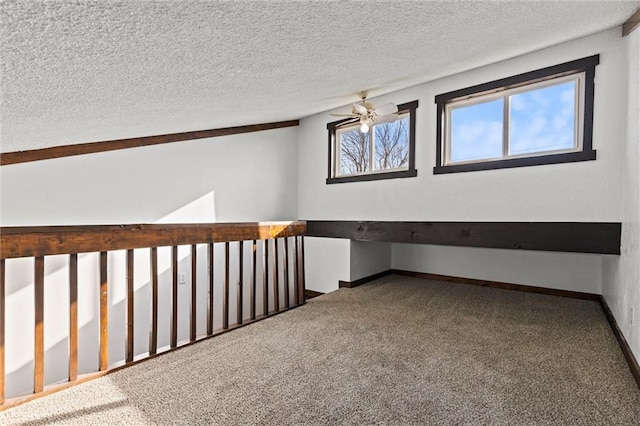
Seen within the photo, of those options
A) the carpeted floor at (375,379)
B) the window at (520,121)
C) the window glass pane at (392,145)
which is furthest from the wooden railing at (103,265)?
the window at (520,121)

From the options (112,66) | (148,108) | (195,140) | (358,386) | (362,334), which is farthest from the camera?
(195,140)

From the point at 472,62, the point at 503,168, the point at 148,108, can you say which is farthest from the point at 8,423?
the point at 472,62

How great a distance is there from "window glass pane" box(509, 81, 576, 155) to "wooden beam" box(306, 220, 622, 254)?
840 millimetres

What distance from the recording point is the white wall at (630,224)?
6.36ft

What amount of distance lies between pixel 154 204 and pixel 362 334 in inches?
106

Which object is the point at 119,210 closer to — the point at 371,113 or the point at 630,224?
the point at 371,113

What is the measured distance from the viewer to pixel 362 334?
99.6 inches

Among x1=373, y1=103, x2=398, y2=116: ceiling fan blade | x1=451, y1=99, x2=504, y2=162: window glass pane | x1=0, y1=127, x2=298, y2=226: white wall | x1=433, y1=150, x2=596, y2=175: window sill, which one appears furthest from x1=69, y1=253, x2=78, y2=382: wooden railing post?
x1=451, y1=99, x2=504, y2=162: window glass pane

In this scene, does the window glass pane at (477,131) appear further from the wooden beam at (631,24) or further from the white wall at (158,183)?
the white wall at (158,183)

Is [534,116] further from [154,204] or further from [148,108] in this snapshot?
[154,204]

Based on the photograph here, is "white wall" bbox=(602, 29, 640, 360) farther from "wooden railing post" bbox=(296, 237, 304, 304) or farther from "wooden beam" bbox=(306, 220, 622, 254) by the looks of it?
"wooden railing post" bbox=(296, 237, 304, 304)

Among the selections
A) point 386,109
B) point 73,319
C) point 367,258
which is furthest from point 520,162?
point 73,319

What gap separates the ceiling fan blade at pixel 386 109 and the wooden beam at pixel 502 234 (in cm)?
141

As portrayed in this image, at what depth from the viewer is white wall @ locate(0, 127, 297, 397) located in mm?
Answer: 2699
